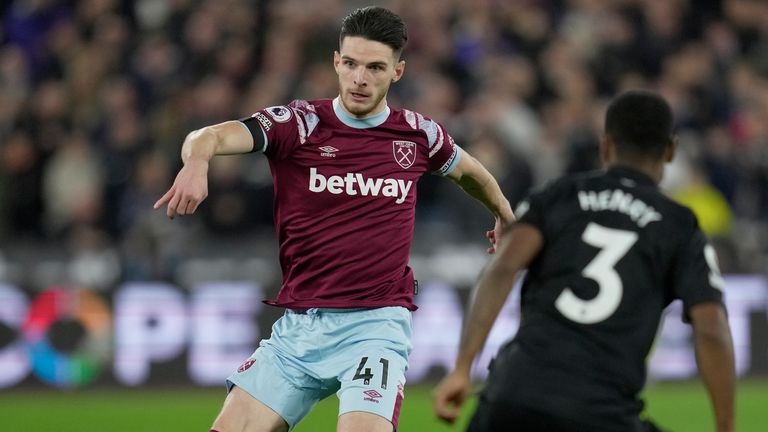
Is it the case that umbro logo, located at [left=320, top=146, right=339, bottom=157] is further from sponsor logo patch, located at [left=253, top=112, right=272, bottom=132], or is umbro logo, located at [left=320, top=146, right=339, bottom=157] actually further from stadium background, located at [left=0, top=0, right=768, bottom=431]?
stadium background, located at [left=0, top=0, right=768, bottom=431]

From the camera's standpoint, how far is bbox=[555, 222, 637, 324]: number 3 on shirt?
179 inches

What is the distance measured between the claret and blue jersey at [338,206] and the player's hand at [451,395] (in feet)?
4.79

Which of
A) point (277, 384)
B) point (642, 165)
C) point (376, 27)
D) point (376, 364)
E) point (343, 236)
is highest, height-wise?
point (376, 27)

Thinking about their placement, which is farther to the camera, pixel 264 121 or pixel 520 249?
pixel 264 121

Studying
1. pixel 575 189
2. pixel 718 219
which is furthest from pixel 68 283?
pixel 575 189

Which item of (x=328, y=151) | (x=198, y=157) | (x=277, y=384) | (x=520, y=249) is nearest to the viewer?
(x=520, y=249)

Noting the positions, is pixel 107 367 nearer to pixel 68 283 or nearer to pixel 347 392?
pixel 68 283

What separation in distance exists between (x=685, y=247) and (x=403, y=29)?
6.91ft

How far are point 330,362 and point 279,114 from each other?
3.58ft

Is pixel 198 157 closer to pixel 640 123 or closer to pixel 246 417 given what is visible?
pixel 246 417

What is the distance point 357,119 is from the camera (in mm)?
6160

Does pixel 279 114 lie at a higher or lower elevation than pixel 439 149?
higher

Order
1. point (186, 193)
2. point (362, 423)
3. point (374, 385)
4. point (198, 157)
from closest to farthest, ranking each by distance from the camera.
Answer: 1. point (186, 193)
2. point (198, 157)
3. point (362, 423)
4. point (374, 385)

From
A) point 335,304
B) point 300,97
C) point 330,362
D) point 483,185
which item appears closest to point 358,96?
point 483,185
